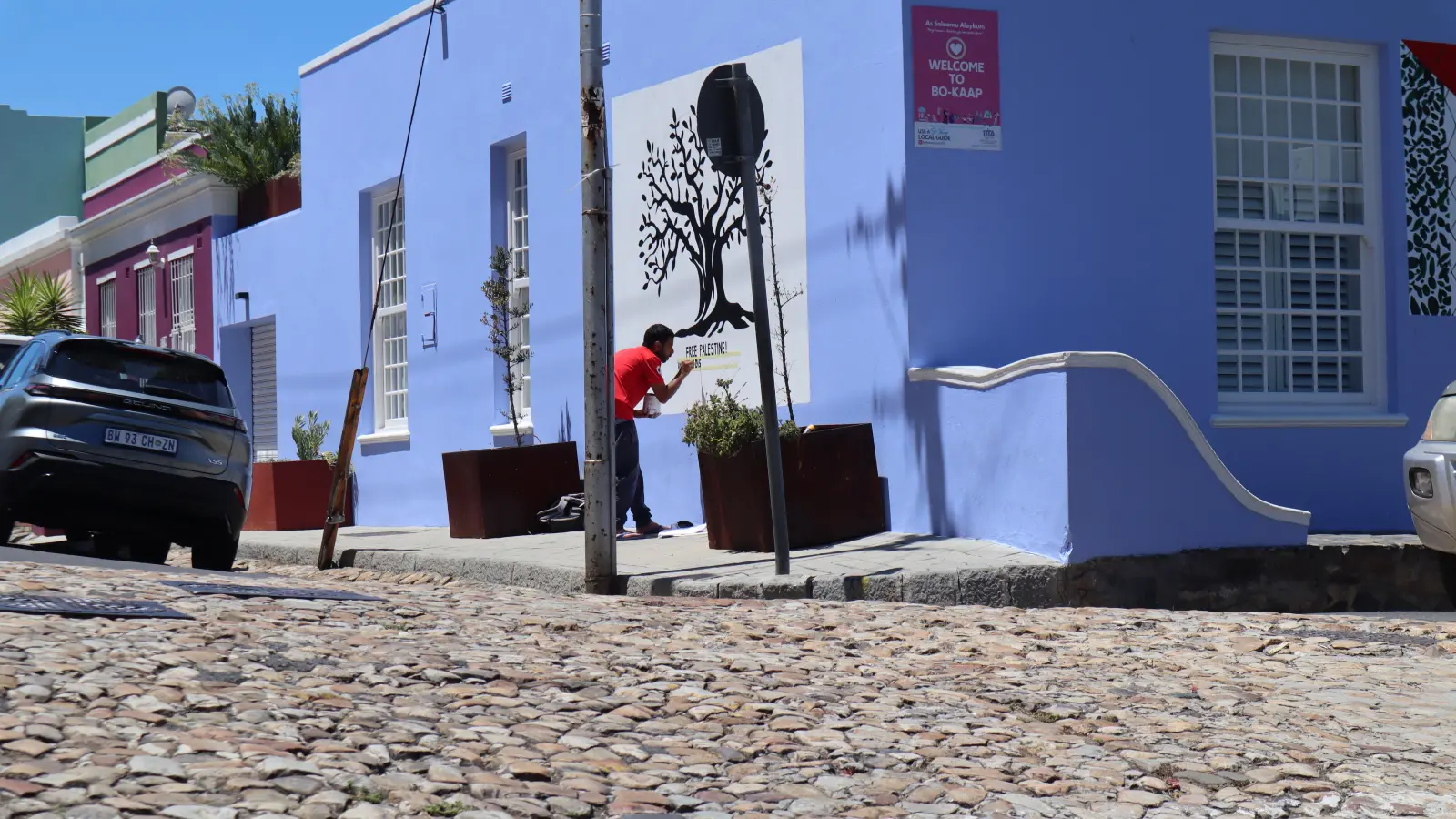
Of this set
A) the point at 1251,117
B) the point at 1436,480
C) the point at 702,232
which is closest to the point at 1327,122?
the point at 1251,117

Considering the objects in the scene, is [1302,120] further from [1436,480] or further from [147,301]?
[147,301]

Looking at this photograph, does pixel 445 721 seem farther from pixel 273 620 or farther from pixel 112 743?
pixel 273 620

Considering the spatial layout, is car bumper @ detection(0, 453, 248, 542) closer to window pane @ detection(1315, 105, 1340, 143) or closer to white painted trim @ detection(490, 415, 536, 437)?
white painted trim @ detection(490, 415, 536, 437)

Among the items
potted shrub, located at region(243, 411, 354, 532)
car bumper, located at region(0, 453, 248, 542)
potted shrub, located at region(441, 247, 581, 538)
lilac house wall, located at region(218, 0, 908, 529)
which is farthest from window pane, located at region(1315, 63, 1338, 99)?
potted shrub, located at region(243, 411, 354, 532)

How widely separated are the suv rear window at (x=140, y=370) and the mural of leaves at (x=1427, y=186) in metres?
8.46

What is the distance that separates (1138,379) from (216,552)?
21.1ft

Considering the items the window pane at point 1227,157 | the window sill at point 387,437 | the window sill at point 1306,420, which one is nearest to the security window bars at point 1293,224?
the window pane at point 1227,157

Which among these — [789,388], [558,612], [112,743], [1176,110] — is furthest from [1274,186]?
[112,743]

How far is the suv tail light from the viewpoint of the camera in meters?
10.4

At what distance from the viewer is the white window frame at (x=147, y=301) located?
23828 millimetres

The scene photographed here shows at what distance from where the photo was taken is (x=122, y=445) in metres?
10.5

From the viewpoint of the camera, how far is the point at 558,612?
7539mm

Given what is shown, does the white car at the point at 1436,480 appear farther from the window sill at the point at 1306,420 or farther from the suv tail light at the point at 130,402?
the suv tail light at the point at 130,402

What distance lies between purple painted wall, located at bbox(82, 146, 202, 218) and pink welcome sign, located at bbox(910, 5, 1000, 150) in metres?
15.8
